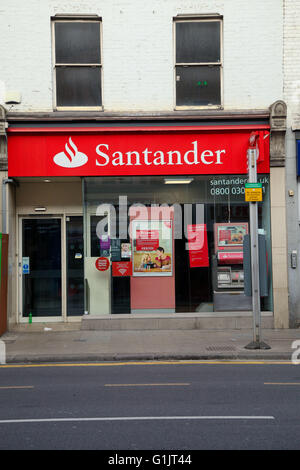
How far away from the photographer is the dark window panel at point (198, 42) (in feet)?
44.4

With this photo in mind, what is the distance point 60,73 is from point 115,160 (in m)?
2.64

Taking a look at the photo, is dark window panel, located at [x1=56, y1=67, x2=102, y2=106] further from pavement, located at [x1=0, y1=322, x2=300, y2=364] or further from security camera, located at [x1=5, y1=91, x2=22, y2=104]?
pavement, located at [x1=0, y1=322, x2=300, y2=364]

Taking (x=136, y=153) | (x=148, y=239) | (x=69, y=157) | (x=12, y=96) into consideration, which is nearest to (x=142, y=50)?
(x=136, y=153)

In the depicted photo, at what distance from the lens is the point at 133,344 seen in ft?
37.4

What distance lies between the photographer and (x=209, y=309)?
531 inches

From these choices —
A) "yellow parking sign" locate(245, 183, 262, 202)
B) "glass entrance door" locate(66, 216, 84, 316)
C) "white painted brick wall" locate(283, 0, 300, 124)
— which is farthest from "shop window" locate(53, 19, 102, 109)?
"yellow parking sign" locate(245, 183, 262, 202)

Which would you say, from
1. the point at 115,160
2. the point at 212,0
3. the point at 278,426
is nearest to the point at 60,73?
the point at 115,160

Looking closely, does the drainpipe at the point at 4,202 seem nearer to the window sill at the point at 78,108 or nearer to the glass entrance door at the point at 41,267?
the glass entrance door at the point at 41,267

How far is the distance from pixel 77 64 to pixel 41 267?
5365 mm

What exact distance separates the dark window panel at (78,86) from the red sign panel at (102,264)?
391 cm

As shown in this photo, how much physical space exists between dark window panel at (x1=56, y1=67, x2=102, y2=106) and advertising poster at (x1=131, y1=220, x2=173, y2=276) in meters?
3.30

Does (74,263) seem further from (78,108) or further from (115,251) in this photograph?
(78,108)

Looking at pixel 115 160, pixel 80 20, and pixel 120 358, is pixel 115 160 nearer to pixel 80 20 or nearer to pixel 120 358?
pixel 80 20

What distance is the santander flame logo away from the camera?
1327cm
